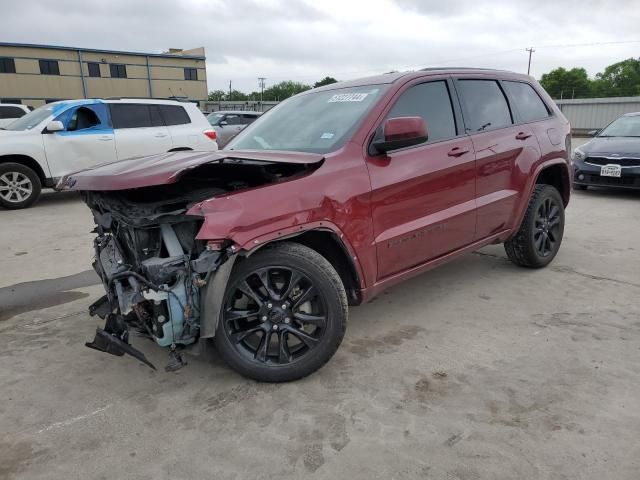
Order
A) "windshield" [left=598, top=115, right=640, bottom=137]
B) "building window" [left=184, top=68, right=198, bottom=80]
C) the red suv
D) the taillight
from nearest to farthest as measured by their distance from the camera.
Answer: the red suv
"windshield" [left=598, top=115, right=640, bottom=137]
the taillight
"building window" [left=184, top=68, right=198, bottom=80]

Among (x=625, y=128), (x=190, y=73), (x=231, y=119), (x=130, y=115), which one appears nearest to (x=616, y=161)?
(x=625, y=128)

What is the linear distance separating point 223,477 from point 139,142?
7.81 metres

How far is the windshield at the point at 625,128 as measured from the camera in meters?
9.16

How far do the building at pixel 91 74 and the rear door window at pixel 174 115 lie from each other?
30.9 meters

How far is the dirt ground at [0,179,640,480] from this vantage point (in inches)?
88.0

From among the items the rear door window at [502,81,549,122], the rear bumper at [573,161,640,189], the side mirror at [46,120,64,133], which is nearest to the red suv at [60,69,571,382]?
the rear door window at [502,81,549,122]

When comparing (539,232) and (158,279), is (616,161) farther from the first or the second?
(158,279)

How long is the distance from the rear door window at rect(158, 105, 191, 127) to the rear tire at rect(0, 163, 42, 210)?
2.50m

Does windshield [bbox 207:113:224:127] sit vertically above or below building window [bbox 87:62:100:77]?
below

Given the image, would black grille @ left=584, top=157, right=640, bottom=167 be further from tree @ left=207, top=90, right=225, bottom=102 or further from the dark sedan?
tree @ left=207, top=90, right=225, bottom=102

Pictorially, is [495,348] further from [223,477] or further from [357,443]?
[223,477]

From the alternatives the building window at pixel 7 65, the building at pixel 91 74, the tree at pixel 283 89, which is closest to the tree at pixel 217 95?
the tree at pixel 283 89

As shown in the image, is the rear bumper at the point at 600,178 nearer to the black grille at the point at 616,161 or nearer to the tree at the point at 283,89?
the black grille at the point at 616,161

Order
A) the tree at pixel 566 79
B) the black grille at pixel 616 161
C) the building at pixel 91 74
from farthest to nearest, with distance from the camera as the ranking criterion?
the tree at pixel 566 79
the building at pixel 91 74
the black grille at pixel 616 161
